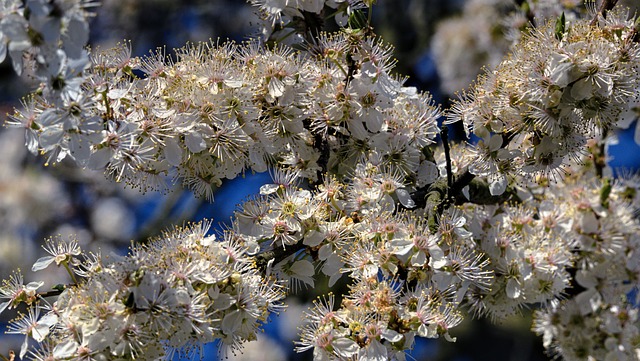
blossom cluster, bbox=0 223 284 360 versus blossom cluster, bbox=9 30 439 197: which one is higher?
blossom cluster, bbox=9 30 439 197

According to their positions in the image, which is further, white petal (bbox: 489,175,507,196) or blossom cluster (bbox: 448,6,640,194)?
white petal (bbox: 489,175,507,196)

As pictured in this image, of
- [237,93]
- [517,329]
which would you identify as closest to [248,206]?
[237,93]

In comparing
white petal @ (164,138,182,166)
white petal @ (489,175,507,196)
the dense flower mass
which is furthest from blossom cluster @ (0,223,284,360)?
white petal @ (489,175,507,196)

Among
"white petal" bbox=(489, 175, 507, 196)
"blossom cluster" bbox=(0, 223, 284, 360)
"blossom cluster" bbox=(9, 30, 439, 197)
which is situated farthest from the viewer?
"white petal" bbox=(489, 175, 507, 196)

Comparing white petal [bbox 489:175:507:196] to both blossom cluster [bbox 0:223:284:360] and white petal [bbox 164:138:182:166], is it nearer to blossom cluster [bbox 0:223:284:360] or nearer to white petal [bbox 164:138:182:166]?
blossom cluster [bbox 0:223:284:360]

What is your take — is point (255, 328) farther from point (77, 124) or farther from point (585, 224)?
point (585, 224)


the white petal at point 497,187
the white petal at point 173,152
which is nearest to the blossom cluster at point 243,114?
the white petal at point 173,152

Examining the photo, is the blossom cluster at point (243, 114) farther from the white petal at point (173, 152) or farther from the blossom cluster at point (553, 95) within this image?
the blossom cluster at point (553, 95)

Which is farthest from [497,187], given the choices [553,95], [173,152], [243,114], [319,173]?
A: [173,152]
